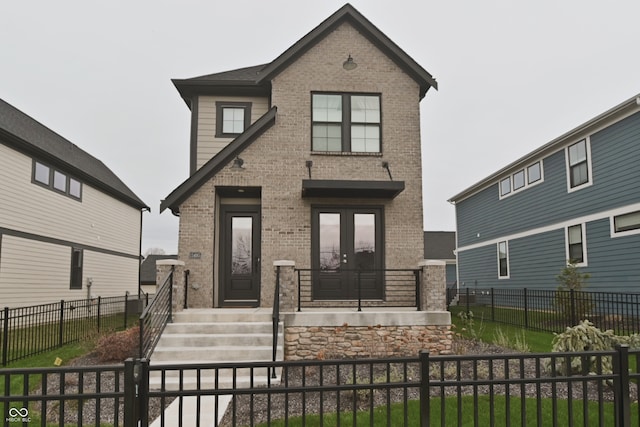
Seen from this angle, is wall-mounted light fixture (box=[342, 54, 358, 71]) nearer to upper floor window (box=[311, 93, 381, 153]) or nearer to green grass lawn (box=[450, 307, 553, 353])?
upper floor window (box=[311, 93, 381, 153])

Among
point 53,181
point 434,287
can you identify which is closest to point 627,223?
point 434,287

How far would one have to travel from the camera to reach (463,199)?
89.1 ft

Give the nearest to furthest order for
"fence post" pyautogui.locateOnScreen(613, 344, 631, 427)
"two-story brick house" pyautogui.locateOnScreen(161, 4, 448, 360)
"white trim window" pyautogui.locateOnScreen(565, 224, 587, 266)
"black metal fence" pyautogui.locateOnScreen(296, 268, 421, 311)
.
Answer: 1. "fence post" pyautogui.locateOnScreen(613, 344, 631, 427)
2. "two-story brick house" pyautogui.locateOnScreen(161, 4, 448, 360)
3. "black metal fence" pyautogui.locateOnScreen(296, 268, 421, 311)
4. "white trim window" pyautogui.locateOnScreen(565, 224, 587, 266)

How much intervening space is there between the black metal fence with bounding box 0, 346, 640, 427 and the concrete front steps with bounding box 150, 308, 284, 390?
0.19 feet

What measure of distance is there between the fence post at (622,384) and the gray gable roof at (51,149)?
55.0 feet

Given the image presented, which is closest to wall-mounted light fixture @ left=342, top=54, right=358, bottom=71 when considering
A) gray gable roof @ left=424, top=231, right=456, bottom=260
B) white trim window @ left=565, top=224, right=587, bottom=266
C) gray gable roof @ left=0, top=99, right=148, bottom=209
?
white trim window @ left=565, top=224, right=587, bottom=266

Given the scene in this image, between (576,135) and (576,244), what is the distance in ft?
12.6

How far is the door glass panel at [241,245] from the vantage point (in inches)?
464

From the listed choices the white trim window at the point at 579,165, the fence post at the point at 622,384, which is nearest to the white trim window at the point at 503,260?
the white trim window at the point at 579,165

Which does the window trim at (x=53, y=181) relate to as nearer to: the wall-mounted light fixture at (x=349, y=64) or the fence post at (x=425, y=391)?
the wall-mounted light fixture at (x=349, y=64)

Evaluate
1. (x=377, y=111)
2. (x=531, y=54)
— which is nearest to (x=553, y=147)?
(x=531, y=54)

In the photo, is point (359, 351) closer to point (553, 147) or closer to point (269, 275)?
point (269, 275)

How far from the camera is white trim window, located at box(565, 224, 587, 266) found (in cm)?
1609

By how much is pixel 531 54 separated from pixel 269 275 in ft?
57.4
